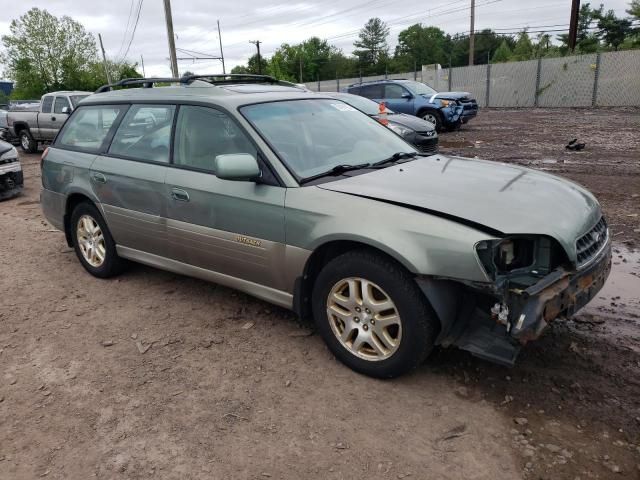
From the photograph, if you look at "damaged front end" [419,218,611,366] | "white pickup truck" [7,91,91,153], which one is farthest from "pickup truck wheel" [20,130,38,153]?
"damaged front end" [419,218,611,366]

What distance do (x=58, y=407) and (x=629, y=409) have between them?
3228 mm

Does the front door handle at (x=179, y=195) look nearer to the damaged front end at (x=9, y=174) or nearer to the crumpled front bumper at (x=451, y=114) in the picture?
the damaged front end at (x=9, y=174)

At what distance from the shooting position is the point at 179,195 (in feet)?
12.7

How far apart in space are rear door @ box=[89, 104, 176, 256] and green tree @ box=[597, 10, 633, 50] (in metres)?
58.9

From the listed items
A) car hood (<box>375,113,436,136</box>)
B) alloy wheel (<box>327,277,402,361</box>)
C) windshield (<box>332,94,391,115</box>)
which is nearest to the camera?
alloy wheel (<box>327,277,402,361</box>)

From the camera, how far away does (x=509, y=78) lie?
26.8m

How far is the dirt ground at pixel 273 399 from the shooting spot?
8.24ft

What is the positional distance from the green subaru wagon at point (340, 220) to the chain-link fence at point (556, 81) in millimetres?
19127

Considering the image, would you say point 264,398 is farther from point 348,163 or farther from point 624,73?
point 624,73

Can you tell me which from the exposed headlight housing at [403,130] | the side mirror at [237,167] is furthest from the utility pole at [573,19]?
the side mirror at [237,167]

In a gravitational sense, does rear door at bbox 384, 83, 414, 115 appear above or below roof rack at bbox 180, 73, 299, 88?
below

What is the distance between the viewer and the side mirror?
3248mm

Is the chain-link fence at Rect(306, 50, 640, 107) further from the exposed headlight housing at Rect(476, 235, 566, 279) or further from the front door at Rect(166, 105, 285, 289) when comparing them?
the exposed headlight housing at Rect(476, 235, 566, 279)

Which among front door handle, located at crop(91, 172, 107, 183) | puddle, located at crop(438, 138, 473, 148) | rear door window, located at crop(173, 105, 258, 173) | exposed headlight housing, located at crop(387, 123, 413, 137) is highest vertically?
rear door window, located at crop(173, 105, 258, 173)
